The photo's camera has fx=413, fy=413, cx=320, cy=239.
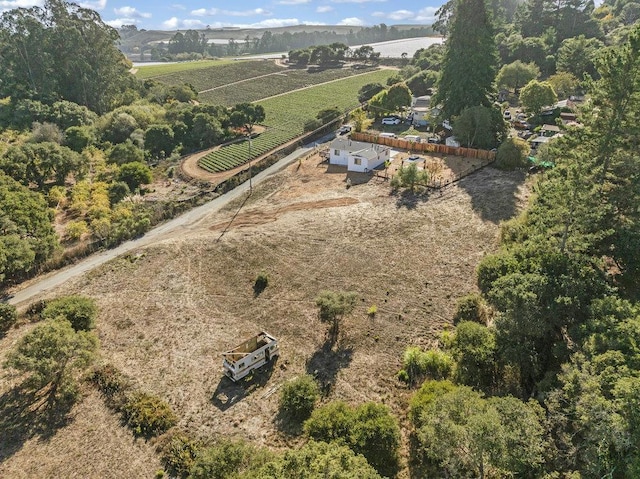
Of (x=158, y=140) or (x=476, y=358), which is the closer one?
(x=476, y=358)

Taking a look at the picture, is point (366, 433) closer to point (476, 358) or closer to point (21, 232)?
point (476, 358)

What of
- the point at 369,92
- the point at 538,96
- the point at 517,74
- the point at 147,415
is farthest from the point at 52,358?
the point at 517,74

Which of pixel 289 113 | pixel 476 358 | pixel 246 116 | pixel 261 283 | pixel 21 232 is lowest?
pixel 261 283

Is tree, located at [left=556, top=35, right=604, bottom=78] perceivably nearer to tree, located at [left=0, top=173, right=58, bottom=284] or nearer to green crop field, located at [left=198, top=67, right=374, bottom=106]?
green crop field, located at [left=198, top=67, right=374, bottom=106]

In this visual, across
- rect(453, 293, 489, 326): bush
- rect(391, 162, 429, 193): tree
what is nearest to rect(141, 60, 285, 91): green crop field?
rect(391, 162, 429, 193): tree

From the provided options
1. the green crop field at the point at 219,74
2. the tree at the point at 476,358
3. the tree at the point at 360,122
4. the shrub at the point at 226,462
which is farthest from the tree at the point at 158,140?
the tree at the point at 476,358

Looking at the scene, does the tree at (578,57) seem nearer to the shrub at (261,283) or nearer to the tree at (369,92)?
the tree at (369,92)

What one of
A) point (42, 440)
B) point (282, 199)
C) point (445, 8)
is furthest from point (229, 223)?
point (445, 8)
